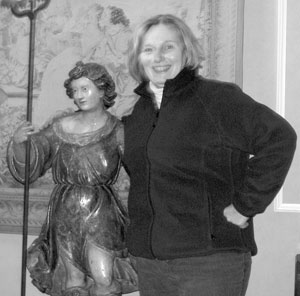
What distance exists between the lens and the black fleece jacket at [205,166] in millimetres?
1520

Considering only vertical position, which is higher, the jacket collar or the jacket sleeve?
the jacket collar

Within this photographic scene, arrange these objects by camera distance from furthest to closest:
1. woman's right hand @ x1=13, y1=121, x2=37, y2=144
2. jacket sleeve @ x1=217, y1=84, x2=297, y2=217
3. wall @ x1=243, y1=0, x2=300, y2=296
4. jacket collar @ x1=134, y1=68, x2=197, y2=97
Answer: wall @ x1=243, y1=0, x2=300, y2=296 → woman's right hand @ x1=13, y1=121, x2=37, y2=144 → jacket collar @ x1=134, y1=68, x2=197, y2=97 → jacket sleeve @ x1=217, y1=84, x2=297, y2=217

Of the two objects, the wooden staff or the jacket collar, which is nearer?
the jacket collar

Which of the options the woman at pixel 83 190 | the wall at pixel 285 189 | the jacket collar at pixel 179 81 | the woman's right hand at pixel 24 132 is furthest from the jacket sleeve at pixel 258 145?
the wall at pixel 285 189

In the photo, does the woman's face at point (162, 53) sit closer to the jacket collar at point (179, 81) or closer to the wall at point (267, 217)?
the jacket collar at point (179, 81)

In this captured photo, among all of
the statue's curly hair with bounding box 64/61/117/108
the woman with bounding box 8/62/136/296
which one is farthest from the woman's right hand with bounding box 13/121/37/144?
the statue's curly hair with bounding box 64/61/117/108

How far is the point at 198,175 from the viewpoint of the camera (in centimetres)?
157

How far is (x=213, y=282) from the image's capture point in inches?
60.1

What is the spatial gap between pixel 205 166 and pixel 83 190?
1.61 ft

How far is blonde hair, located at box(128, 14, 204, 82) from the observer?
1658mm

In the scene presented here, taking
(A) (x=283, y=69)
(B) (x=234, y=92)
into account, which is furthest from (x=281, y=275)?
(B) (x=234, y=92)

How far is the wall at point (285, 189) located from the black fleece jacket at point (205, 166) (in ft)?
2.72

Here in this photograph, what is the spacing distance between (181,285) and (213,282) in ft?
0.28

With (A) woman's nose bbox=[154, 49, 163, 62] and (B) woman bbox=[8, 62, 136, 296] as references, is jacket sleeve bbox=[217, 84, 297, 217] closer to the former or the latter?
(A) woman's nose bbox=[154, 49, 163, 62]
